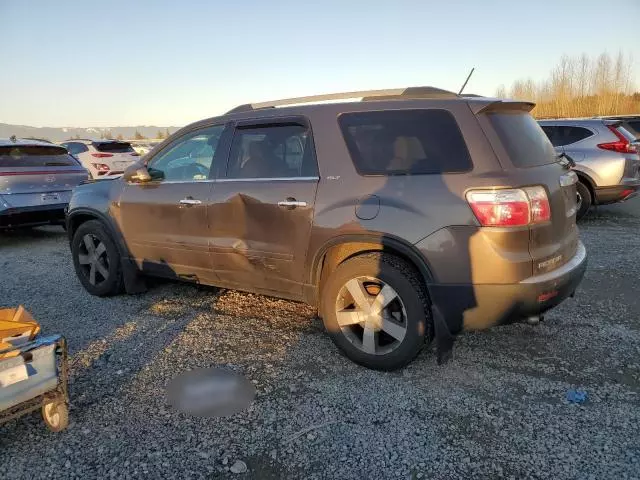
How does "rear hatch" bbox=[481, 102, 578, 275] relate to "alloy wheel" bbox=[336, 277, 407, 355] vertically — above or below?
above

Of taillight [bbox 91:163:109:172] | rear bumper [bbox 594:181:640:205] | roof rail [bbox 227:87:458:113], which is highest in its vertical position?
roof rail [bbox 227:87:458:113]

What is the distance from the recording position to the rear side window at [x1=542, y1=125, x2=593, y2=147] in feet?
27.6

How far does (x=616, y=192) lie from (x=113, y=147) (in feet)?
40.8

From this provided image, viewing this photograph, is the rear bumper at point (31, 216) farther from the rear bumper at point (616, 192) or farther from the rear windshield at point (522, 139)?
the rear bumper at point (616, 192)

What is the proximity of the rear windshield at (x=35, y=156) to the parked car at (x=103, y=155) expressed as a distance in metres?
4.50

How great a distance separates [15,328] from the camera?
8.83 feet

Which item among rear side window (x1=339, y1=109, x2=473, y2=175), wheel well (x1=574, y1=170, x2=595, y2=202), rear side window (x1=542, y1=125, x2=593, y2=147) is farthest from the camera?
rear side window (x1=542, y1=125, x2=593, y2=147)

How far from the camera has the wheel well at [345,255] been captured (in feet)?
10.3

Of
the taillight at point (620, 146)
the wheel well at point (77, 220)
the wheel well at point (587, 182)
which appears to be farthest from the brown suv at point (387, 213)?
the taillight at point (620, 146)

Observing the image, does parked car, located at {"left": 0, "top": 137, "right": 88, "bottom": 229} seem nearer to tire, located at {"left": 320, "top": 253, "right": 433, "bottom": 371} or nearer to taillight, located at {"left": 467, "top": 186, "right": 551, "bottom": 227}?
tire, located at {"left": 320, "top": 253, "right": 433, "bottom": 371}

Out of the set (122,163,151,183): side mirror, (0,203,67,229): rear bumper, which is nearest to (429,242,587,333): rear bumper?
(122,163,151,183): side mirror

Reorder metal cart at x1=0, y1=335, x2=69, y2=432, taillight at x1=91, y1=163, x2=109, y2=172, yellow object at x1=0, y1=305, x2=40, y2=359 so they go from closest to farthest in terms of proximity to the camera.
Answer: metal cart at x1=0, y1=335, x2=69, y2=432 < yellow object at x1=0, y1=305, x2=40, y2=359 < taillight at x1=91, y1=163, x2=109, y2=172

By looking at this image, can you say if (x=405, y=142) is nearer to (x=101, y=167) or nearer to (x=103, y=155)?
(x=101, y=167)

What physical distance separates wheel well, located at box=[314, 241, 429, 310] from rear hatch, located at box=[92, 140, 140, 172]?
435 inches
